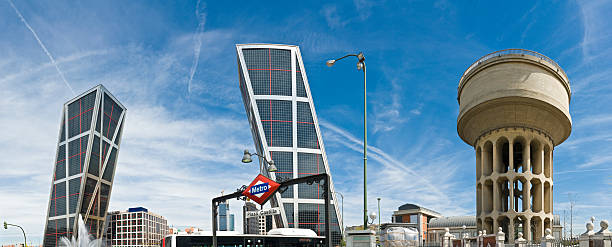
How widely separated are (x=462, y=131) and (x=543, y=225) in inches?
549

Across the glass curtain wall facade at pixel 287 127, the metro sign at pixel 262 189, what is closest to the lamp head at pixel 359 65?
the metro sign at pixel 262 189

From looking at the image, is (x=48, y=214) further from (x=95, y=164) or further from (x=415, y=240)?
(x=415, y=240)

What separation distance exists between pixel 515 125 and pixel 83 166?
423 ft

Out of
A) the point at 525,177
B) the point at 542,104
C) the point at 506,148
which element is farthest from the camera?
the point at 506,148

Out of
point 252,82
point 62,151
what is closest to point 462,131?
point 252,82

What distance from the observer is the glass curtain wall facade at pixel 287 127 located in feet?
362

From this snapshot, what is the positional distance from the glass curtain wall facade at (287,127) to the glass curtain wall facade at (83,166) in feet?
201

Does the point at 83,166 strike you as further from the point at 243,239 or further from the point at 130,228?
the point at 243,239

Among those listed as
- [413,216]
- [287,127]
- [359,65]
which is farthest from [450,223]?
[359,65]

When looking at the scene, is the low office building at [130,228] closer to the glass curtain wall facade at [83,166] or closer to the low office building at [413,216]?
the glass curtain wall facade at [83,166]

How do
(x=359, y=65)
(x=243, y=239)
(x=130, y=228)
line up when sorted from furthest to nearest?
1. (x=130, y=228)
2. (x=243, y=239)
3. (x=359, y=65)

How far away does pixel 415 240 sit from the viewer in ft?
65.3

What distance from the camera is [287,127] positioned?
111312mm

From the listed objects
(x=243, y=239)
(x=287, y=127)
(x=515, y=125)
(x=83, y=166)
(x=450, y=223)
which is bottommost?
(x=450, y=223)
